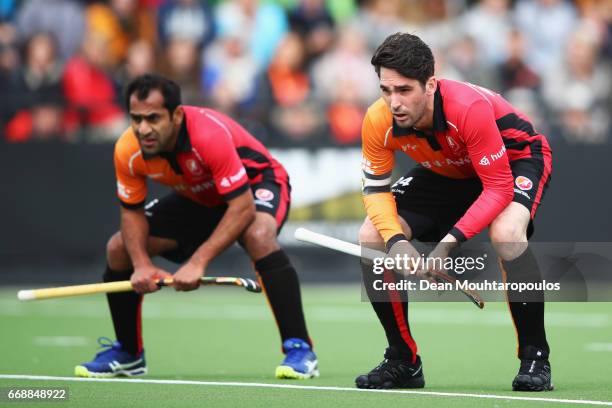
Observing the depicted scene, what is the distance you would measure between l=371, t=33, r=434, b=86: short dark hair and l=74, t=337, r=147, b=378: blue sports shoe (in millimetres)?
2604

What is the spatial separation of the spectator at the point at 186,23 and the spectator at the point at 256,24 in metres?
0.28

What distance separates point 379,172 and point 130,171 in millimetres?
1619

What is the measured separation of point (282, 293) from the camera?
7.60 metres

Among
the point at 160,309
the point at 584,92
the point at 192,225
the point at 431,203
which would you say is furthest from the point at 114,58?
the point at 431,203

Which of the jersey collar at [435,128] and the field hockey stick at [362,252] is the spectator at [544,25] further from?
the jersey collar at [435,128]

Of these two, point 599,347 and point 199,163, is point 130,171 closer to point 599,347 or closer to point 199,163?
point 199,163

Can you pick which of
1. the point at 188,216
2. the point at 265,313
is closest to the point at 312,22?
the point at 265,313

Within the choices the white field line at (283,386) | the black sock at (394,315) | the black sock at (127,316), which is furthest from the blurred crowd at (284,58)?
the black sock at (394,315)

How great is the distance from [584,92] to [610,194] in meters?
1.64

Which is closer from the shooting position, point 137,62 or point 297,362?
point 297,362

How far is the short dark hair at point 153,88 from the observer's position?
7203 millimetres

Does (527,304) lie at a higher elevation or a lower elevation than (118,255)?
lower

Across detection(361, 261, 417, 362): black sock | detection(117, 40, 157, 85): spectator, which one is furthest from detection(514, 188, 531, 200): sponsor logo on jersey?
detection(117, 40, 157, 85): spectator

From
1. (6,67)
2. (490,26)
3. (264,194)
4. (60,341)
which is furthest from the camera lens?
(490,26)
